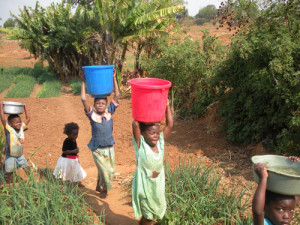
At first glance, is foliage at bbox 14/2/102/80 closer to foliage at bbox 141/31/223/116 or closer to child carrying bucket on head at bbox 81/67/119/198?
foliage at bbox 141/31/223/116

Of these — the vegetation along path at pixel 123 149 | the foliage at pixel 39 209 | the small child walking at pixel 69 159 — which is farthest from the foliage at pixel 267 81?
the foliage at pixel 39 209

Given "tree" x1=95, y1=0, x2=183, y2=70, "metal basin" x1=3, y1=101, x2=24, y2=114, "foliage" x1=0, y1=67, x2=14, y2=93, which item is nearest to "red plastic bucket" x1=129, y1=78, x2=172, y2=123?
"metal basin" x1=3, y1=101, x2=24, y2=114

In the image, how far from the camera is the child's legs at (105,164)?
10.7ft

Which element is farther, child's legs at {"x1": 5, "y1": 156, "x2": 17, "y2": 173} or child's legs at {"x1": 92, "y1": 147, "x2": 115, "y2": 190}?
child's legs at {"x1": 5, "y1": 156, "x2": 17, "y2": 173}

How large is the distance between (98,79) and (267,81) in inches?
112

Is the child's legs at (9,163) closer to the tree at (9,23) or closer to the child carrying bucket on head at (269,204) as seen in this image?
the child carrying bucket on head at (269,204)

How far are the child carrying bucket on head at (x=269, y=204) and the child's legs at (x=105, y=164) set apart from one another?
2023mm

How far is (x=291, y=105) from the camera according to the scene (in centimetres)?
414

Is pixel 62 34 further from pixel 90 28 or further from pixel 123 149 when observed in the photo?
pixel 123 149

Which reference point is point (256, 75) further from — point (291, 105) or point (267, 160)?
point (267, 160)

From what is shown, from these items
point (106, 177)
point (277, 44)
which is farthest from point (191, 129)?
point (106, 177)

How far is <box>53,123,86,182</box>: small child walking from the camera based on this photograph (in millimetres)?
3506

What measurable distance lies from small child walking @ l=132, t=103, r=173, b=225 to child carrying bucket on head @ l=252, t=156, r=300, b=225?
37.9 inches

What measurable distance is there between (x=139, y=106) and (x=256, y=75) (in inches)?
117
